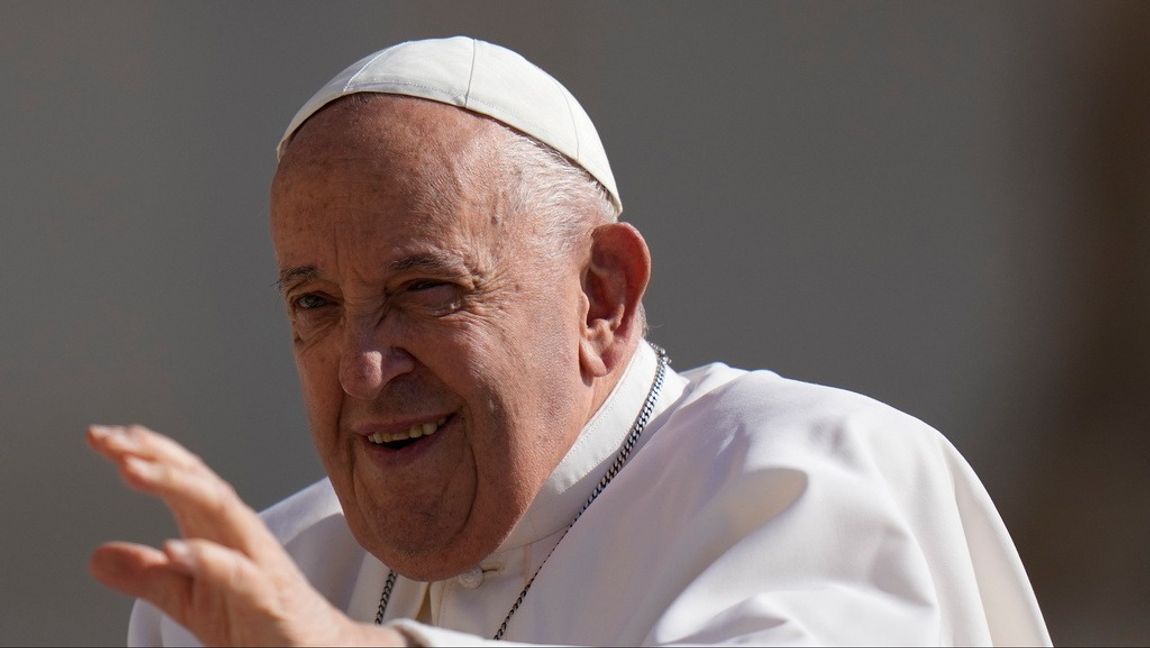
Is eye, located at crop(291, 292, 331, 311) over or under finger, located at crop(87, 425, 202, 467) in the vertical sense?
under

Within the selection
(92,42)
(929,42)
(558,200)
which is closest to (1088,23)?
(929,42)

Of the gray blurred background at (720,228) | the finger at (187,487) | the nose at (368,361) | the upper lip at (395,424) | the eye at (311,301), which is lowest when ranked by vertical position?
the gray blurred background at (720,228)

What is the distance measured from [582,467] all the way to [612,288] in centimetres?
39

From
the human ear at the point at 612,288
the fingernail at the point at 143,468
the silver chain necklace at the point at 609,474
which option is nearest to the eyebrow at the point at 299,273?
the human ear at the point at 612,288

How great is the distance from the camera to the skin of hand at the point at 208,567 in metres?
2.16

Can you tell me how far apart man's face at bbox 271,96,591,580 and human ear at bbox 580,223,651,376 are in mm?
119

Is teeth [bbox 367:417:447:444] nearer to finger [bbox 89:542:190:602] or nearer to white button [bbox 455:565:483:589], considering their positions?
white button [bbox 455:565:483:589]

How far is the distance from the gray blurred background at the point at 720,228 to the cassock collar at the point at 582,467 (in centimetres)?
411

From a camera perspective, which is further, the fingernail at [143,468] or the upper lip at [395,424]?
the upper lip at [395,424]

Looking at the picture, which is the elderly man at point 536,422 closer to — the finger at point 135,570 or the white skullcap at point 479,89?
the white skullcap at point 479,89

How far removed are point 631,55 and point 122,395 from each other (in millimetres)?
2670

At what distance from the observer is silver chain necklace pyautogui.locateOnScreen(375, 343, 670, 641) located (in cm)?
347

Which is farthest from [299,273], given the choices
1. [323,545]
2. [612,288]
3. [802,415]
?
[802,415]

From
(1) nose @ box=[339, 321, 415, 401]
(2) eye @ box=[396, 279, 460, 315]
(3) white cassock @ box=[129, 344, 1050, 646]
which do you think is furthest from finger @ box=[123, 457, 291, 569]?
(2) eye @ box=[396, 279, 460, 315]
